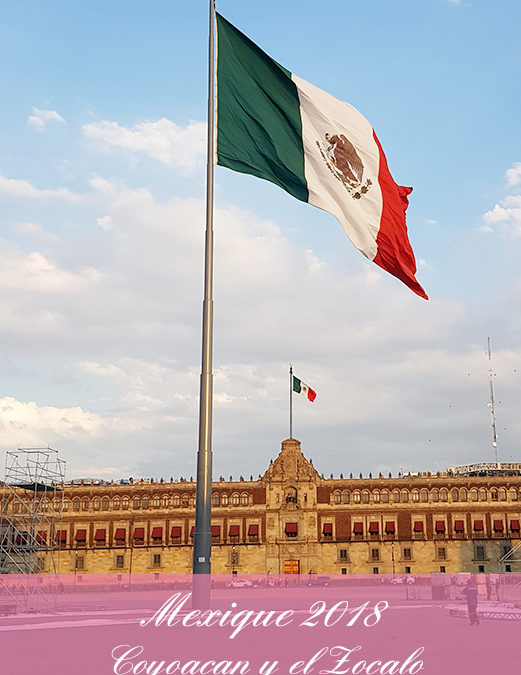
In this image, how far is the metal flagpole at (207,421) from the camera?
1296 centimetres

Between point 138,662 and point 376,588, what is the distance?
55.1m

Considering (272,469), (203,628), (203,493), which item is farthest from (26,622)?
(272,469)

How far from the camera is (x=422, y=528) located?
71250mm

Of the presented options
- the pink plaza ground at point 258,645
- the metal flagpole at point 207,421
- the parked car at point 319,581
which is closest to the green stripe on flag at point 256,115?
the metal flagpole at point 207,421

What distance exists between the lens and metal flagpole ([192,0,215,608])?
42.5 feet

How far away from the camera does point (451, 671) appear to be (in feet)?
45.3

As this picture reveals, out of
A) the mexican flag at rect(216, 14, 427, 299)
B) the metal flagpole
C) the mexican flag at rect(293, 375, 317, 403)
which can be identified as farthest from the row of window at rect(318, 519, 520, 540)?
the metal flagpole

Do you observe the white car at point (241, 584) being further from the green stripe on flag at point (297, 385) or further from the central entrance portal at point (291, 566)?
the green stripe on flag at point (297, 385)

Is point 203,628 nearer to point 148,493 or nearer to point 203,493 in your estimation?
point 203,493

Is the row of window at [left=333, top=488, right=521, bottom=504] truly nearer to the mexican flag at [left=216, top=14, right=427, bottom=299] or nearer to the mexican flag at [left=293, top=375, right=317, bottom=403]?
the mexican flag at [left=293, top=375, right=317, bottom=403]

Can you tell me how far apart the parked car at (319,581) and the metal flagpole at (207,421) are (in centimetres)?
5609

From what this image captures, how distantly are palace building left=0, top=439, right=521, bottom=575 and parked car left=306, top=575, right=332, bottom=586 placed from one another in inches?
148

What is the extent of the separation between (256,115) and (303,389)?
167ft

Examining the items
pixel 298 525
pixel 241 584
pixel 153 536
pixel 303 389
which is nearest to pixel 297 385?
pixel 303 389
